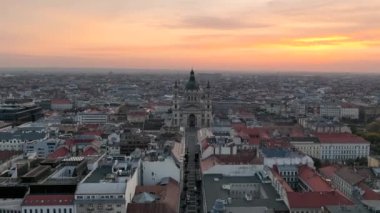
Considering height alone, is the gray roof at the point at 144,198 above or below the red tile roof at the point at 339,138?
above

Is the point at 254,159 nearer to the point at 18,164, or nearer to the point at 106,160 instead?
the point at 106,160

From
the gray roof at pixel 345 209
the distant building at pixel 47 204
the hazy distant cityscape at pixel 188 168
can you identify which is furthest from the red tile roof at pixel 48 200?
the gray roof at pixel 345 209

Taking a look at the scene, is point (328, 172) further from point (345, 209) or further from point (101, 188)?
point (101, 188)

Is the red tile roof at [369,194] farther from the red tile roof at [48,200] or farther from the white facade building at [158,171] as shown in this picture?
the red tile roof at [48,200]

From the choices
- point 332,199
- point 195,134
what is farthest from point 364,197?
point 195,134

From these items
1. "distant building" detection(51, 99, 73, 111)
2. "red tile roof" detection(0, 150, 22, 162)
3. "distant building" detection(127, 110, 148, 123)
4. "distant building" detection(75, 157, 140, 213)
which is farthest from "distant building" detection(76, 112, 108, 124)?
"distant building" detection(75, 157, 140, 213)
